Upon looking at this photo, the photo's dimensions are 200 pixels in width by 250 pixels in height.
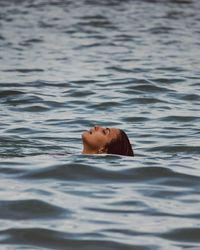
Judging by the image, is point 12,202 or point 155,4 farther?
point 155,4

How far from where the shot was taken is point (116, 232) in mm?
6289

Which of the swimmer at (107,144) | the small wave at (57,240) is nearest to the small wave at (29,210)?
the small wave at (57,240)

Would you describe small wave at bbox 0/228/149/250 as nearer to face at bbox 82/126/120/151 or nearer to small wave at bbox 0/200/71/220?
small wave at bbox 0/200/71/220

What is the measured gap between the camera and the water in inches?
253

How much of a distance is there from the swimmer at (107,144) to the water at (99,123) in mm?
270

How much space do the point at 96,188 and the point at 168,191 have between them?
0.60 meters

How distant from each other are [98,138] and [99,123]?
2.61 metres

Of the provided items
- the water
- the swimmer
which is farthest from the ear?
the water

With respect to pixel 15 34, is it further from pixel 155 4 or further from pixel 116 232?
pixel 116 232

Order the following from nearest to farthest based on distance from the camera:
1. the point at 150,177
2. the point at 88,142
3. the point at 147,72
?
the point at 150,177 < the point at 88,142 < the point at 147,72

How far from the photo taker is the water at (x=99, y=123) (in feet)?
21.1

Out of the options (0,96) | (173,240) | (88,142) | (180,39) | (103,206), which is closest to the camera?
(173,240)

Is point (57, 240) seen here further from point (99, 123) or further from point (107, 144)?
point (99, 123)

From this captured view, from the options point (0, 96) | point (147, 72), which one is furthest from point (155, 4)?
point (0, 96)
